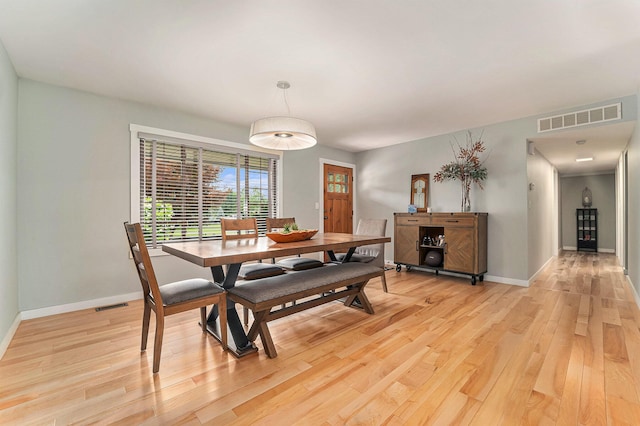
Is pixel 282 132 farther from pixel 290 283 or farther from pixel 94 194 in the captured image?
pixel 94 194

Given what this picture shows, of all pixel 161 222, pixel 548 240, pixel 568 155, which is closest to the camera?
pixel 161 222

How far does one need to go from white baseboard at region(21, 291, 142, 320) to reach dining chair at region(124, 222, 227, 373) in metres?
1.58

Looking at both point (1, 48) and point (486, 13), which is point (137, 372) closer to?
point (1, 48)

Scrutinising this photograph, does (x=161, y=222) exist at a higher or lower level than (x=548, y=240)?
higher

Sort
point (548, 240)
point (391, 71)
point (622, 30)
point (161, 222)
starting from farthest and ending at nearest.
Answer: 1. point (548, 240)
2. point (161, 222)
3. point (391, 71)
4. point (622, 30)

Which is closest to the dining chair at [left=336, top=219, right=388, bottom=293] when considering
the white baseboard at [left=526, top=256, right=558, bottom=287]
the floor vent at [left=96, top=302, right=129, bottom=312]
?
the white baseboard at [left=526, top=256, right=558, bottom=287]

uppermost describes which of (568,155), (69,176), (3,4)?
(3,4)

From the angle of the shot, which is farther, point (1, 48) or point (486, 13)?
point (1, 48)

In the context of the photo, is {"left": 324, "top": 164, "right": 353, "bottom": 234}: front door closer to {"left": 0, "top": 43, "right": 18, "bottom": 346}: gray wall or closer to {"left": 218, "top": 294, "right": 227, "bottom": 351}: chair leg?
{"left": 218, "top": 294, "right": 227, "bottom": 351}: chair leg

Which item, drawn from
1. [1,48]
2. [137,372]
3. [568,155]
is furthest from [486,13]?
[568,155]

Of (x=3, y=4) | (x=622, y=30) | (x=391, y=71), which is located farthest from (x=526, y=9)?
(x=3, y=4)

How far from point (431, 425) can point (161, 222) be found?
12.0ft

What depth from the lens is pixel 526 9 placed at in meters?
2.00

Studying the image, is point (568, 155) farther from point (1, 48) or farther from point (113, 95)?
point (1, 48)
